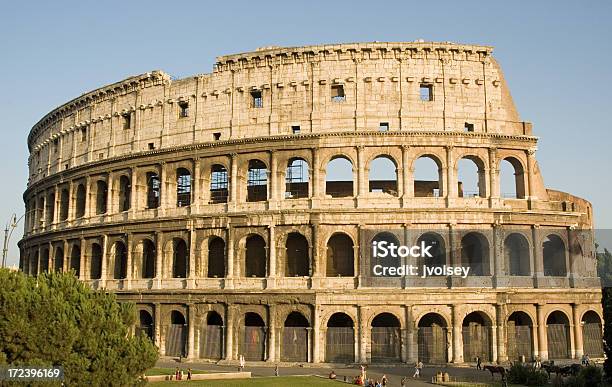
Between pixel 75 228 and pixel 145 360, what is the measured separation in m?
24.9

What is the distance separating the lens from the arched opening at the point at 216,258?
125ft

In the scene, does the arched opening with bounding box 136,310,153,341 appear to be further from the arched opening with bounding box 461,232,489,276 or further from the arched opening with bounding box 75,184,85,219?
the arched opening with bounding box 461,232,489,276

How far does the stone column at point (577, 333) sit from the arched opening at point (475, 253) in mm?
5890

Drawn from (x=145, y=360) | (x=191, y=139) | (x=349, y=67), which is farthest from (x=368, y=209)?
(x=145, y=360)

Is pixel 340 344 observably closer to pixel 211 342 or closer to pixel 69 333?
pixel 211 342

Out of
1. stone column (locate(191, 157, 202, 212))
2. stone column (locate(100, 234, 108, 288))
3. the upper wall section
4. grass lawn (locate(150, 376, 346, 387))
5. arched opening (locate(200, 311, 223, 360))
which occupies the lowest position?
grass lawn (locate(150, 376, 346, 387))

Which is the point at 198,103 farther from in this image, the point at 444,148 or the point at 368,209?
the point at 444,148

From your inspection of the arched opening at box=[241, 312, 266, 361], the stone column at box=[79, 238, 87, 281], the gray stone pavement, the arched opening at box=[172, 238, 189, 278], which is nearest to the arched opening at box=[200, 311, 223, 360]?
the gray stone pavement

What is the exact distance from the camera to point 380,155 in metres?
35.7

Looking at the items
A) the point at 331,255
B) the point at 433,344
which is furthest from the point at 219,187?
the point at 433,344

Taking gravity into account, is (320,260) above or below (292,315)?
above

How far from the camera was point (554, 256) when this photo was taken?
1492 inches

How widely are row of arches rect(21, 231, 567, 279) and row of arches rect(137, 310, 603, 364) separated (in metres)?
2.66

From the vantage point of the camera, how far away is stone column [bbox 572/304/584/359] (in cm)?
3516
